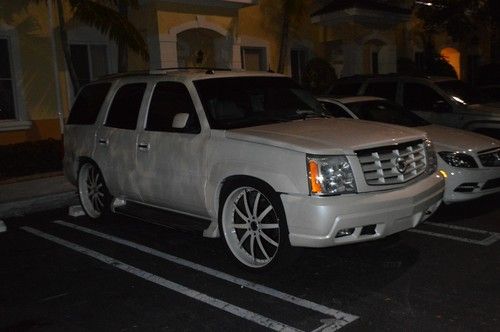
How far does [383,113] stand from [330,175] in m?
3.93

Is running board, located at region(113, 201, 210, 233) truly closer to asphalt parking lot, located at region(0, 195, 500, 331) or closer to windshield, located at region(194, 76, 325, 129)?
asphalt parking lot, located at region(0, 195, 500, 331)

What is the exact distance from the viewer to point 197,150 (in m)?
5.37

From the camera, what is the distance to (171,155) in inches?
223

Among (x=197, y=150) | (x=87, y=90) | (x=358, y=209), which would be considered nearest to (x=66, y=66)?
(x=87, y=90)

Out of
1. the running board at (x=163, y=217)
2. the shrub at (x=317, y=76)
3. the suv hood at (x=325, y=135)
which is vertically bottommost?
the running board at (x=163, y=217)

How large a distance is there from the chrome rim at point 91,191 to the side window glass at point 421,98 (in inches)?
216

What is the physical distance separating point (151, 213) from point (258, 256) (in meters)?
1.46

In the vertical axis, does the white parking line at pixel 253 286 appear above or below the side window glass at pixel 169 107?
below

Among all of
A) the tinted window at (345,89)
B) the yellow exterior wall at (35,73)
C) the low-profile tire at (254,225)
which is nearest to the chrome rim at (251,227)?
the low-profile tire at (254,225)

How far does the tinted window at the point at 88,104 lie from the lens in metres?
7.02

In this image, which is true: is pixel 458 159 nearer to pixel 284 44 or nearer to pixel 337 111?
pixel 337 111

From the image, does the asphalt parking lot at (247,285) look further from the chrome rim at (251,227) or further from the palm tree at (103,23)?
the palm tree at (103,23)

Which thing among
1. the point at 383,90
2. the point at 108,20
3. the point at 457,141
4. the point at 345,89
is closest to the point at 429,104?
the point at 383,90

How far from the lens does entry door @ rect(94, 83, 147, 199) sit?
6.23 metres
